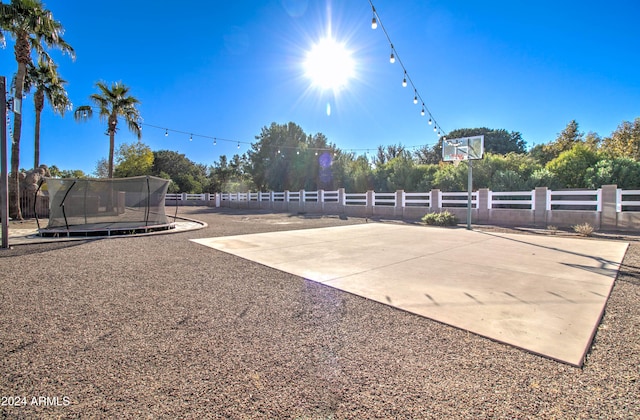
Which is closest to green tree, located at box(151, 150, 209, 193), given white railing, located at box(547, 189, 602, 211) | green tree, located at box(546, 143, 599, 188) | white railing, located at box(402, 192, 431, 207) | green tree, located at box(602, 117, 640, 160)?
white railing, located at box(402, 192, 431, 207)

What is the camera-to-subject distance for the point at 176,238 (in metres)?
8.55

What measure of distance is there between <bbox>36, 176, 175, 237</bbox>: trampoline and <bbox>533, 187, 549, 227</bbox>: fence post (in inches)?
563

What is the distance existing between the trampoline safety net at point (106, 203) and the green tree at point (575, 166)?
18.6 metres

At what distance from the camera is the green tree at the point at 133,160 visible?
1485 inches

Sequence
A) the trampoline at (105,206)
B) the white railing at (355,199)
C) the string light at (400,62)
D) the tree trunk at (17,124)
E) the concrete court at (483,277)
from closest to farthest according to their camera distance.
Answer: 1. the concrete court at (483,277)
2. the string light at (400,62)
3. the trampoline at (105,206)
4. the tree trunk at (17,124)
5. the white railing at (355,199)

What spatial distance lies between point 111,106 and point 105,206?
9768 millimetres

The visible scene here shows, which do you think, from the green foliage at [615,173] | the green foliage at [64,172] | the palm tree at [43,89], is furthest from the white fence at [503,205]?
the green foliage at [64,172]

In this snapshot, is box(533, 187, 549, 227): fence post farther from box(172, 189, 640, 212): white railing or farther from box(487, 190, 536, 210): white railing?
box(487, 190, 536, 210): white railing

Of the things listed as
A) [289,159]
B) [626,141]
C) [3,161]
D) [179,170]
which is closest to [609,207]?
[3,161]

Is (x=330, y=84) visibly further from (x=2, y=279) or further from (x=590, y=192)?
(x=2, y=279)

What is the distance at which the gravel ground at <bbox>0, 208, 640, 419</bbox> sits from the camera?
1.69 meters

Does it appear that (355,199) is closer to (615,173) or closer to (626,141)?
(615,173)

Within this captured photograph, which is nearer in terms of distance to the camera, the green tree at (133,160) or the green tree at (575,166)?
the green tree at (575,166)

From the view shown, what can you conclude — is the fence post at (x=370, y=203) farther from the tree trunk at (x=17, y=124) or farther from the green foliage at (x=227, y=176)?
the green foliage at (x=227, y=176)
